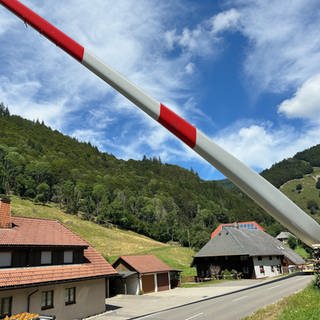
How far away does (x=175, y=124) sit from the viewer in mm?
Result: 3020

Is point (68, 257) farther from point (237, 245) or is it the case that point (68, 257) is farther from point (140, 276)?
point (237, 245)

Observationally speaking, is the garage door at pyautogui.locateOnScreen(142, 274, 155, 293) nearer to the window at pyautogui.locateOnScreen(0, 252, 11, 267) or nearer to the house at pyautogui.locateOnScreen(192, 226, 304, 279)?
the house at pyautogui.locateOnScreen(192, 226, 304, 279)

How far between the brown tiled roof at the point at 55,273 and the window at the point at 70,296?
0.97 metres

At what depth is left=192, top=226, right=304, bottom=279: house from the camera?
54.3 meters

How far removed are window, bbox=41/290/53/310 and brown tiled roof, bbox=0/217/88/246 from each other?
132 inches

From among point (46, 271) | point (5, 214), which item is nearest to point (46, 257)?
point (46, 271)

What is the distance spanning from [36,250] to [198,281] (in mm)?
35175

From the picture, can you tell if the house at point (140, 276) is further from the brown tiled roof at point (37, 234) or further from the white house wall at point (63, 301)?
the brown tiled roof at point (37, 234)

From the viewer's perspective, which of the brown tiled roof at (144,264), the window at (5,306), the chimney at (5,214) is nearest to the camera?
the window at (5,306)

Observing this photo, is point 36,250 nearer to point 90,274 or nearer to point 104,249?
point 90,274

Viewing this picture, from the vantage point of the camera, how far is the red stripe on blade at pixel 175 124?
2953 mm

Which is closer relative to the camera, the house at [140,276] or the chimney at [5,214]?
the chimney at [5,214]

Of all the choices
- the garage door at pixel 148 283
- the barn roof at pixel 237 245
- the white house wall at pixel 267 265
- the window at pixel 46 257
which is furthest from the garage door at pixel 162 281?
the window at pixel 46 257

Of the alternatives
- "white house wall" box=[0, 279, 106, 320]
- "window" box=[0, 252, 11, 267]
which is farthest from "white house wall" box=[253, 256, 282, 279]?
"window" box=[0, 252, 11, 267]
